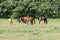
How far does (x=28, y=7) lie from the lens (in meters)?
48.9

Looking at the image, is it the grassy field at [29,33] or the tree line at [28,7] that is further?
the tree line at [28,7]

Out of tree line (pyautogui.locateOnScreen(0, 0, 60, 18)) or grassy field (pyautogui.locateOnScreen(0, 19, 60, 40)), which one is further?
tree line (pyautogui.locateOnScreen(0, 0, 60, 18))

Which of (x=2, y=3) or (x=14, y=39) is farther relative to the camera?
(x=2, y=3)

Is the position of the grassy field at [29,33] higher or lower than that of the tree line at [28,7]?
higher

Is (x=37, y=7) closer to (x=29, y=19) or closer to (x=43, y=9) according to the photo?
(x=43, y=9)

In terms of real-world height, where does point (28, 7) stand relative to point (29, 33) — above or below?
below

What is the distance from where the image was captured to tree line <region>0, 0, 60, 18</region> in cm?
4819

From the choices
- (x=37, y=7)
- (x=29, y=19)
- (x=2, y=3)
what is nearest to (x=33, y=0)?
(x=37, y=7)

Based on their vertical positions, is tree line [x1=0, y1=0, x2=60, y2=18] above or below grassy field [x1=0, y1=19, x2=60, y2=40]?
below

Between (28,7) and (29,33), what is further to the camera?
(28,7)

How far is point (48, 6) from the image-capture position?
48.3 metres

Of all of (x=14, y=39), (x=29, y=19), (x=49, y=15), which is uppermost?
(x=14, y=39)

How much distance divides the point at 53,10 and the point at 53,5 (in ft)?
2.66

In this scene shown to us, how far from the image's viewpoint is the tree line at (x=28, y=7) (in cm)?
4819
